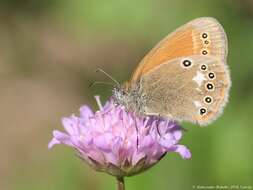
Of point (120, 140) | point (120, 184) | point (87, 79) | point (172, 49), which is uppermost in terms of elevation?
point (87, 79)

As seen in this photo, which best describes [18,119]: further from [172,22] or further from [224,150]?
[224,150]

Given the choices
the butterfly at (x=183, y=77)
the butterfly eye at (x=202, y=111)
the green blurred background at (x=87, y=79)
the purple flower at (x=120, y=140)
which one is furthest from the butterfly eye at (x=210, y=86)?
the green blurred background at (x=87, y=79)

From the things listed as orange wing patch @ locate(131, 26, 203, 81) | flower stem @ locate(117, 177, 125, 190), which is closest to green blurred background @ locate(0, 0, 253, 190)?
orange wing patch @ locate(131, 26, 203, 81)

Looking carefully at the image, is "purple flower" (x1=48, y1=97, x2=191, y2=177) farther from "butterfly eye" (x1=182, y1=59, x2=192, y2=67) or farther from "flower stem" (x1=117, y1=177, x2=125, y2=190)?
"butterfly eye" (x1=182, y1=59, x2=192, y2=67)

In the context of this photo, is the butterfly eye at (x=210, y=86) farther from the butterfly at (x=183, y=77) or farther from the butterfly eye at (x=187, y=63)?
the butterfly eye at (x=187, y=63)

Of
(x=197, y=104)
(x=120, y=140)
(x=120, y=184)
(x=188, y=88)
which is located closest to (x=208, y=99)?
(x=197, y=104)

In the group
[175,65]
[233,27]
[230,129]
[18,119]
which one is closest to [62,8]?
[18,119]

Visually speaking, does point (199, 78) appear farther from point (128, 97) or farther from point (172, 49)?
point (128, 97)
